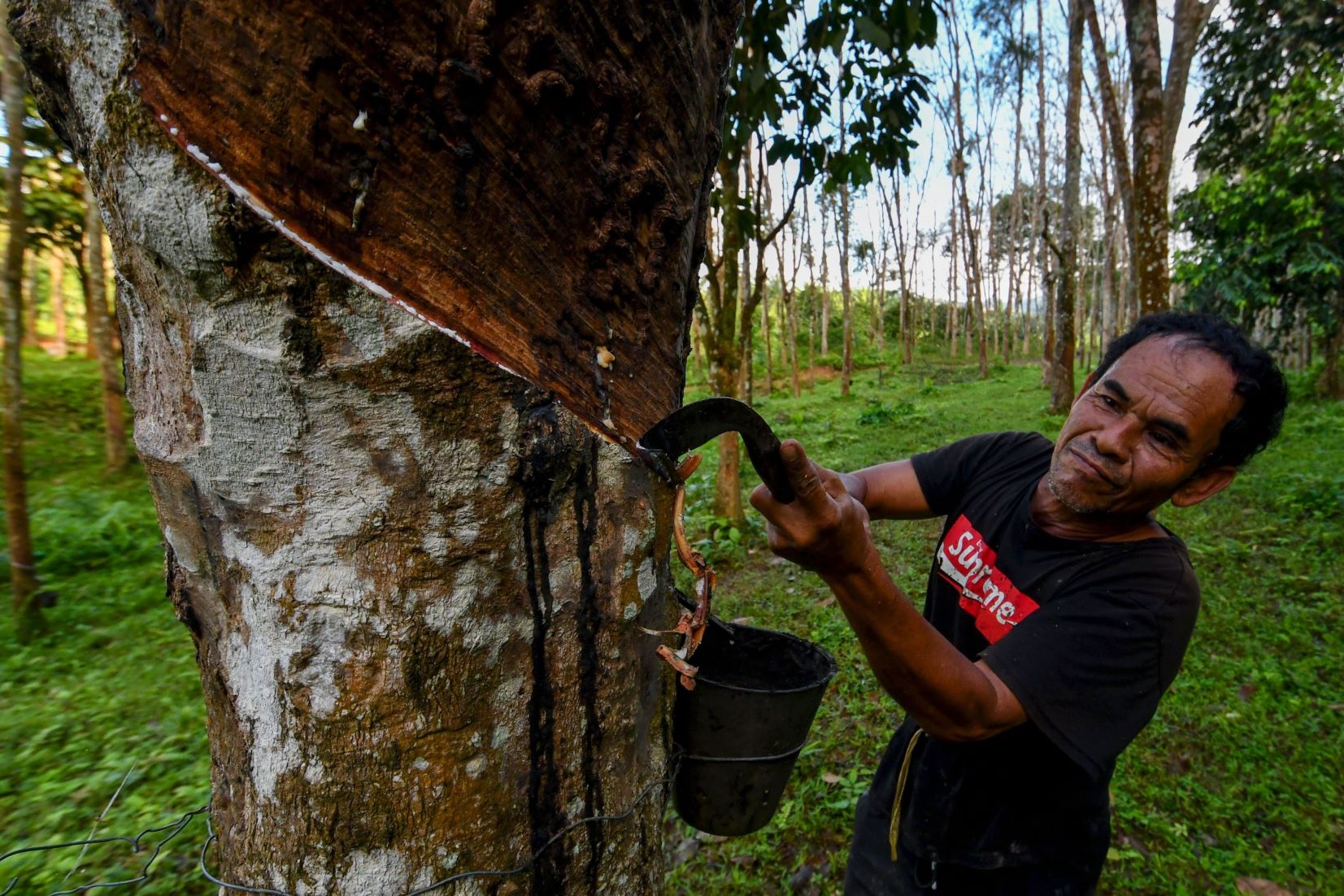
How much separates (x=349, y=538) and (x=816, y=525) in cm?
61

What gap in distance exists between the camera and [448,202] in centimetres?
67

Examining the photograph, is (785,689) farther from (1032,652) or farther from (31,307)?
(31,307)

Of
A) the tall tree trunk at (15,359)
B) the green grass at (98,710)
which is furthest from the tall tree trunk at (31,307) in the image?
the tall tree trunk at (15,359)

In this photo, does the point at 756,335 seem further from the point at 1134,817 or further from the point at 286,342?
the point at 286,342

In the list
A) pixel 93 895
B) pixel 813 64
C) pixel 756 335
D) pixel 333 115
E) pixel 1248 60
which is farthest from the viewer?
pixel 756 335

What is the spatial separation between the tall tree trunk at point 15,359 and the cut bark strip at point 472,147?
4.62 m

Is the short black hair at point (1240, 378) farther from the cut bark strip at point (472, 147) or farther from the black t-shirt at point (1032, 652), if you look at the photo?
the cut bark strip at point (472, 147)

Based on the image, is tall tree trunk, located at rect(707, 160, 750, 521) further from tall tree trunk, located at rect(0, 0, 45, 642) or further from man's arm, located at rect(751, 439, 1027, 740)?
→ tall tree trunk, located at rect(0, 0, 45, 642)

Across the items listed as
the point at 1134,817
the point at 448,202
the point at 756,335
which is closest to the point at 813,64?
the point at 448,202

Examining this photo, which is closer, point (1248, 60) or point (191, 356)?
point (191, 356)

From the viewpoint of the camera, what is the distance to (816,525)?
3.22ft

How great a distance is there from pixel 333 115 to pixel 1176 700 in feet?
13.3

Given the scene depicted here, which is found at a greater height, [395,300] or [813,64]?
[813,64]

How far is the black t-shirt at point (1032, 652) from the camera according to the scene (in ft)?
3.98
